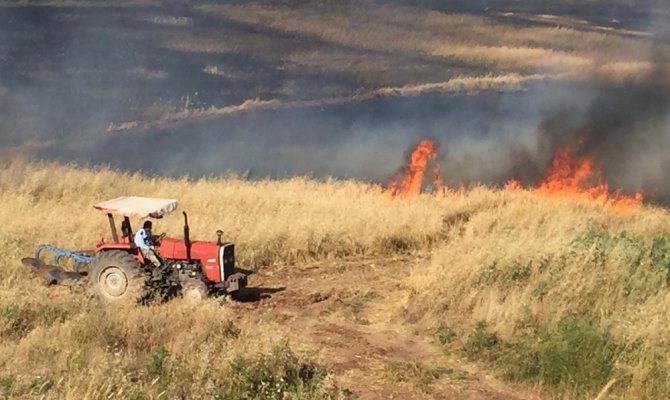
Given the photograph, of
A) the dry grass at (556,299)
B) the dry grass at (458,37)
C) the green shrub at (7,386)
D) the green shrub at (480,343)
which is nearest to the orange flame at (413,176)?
the dry grass at (556,299)

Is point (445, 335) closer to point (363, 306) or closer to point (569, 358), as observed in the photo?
point (569, 358)

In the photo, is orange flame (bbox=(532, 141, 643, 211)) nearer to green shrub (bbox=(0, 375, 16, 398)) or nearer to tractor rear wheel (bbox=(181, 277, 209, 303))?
tractor rear wheel (bbox=(181, 277, 209, 303))

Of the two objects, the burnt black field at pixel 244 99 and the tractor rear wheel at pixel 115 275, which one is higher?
the burnt black field at pixel 244 99

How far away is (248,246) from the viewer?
15.2 metres

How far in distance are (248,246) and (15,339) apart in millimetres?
6098

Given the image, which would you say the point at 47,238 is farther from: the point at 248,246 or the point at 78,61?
the point at 78,61

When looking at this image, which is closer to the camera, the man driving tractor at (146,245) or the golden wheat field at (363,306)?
the golden wheat field at (363,306)

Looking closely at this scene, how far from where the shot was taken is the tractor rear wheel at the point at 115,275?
11.7 metres

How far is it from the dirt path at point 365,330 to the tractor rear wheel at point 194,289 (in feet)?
2.92

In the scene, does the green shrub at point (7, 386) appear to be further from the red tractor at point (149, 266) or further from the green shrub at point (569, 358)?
the green shrub at point (569, 358)

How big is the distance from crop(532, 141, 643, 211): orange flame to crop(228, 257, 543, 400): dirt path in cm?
695

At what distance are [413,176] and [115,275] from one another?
1165 cm

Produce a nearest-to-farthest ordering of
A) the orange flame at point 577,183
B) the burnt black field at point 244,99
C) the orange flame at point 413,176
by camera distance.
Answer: the orange flame at point 577,183 < the orange flame at point 413,176 < the burnt black field at point 244,99

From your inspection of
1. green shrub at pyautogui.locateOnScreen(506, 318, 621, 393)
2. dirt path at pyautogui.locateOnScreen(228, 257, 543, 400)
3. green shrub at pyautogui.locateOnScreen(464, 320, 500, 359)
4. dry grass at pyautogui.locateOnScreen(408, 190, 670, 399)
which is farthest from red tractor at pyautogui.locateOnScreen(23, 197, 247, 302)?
green shrub at pyautogui.locateOnScreen(506, 318, 621, 393)
